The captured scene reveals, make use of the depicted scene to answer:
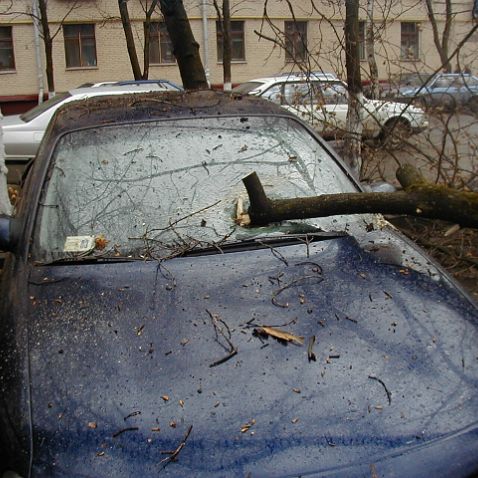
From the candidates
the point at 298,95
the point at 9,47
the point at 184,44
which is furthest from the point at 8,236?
the point at 9,47

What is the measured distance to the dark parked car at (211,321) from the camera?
175cm

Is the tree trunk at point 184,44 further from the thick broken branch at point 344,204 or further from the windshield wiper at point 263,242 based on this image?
the windshield wiper at point 263,242

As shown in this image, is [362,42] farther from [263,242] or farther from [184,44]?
[263,242]

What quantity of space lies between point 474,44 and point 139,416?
5.96 m

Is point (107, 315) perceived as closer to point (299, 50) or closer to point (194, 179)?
point (194, 179)

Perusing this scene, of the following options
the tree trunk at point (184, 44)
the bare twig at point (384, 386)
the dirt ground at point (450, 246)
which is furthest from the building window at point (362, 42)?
the bare twig at point (384, 386)

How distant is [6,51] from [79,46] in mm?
2645

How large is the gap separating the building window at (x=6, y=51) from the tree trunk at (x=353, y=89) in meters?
20.5

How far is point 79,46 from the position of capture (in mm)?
24406

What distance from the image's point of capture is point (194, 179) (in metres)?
2.96

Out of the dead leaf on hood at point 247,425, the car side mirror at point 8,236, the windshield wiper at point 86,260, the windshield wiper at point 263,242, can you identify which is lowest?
the dead leaf on hood at point 247,425

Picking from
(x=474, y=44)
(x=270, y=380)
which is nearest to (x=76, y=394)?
(x=270, y=380)

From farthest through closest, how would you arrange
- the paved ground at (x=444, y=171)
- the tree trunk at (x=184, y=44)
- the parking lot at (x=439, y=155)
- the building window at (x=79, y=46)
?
the building window at (x=79, y=46) → the tree trunk at (x=184, y=44) → the parking lot at (x=439, y=155) → the paved ground at (x=444, y=171)

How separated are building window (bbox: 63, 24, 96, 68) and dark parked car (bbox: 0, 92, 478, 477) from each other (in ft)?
74.3
